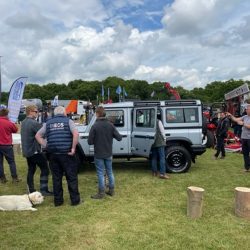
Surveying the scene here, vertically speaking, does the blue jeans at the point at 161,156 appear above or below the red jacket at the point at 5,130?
below

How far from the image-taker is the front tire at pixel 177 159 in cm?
984

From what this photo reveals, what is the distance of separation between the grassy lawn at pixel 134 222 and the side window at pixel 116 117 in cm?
191

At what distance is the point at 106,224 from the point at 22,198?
1.81 metres

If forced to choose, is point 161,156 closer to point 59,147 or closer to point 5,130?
point 59,147

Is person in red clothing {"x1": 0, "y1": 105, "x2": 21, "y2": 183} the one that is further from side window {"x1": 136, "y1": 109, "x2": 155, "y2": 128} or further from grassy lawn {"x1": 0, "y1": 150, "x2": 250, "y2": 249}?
side window {"x1": 136, "y1": 109, "x2": 155, "y2": 128}

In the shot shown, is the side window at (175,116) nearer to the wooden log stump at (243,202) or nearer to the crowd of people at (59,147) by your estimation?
the crowd of people at (59,147)

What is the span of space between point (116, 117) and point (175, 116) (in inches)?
62.5

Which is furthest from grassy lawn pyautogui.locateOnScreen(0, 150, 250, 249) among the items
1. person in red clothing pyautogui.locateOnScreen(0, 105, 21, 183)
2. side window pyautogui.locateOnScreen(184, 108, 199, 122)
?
side window pyautogui.locateOnScreen(184, 108, 199, 122)

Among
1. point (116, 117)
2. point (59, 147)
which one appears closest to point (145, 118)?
point (116, 117)

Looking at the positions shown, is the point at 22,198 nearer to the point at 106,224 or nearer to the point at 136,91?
the point at 106,224

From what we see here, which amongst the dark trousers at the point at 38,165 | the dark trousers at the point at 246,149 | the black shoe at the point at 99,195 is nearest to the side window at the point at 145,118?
the dark trousers at the point at 246,149

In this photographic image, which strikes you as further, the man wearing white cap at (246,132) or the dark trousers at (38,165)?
the man wearing white cap at (246,132)

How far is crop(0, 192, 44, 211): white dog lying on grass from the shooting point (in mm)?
6582

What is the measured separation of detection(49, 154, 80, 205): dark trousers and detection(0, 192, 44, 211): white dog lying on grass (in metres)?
0.36
